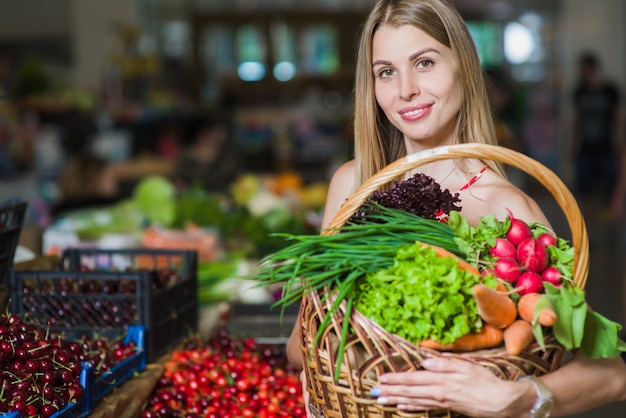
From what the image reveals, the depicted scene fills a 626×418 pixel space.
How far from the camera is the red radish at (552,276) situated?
1636mm

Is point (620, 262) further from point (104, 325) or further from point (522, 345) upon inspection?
point (522, 345)

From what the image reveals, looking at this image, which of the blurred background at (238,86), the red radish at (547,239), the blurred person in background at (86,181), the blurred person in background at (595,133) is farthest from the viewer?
the blurred person in background at (595,133)

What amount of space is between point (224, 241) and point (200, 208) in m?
0.49

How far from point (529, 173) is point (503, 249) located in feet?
0.49

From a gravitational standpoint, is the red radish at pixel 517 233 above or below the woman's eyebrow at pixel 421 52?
below

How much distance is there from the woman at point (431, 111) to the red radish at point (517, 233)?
251mm

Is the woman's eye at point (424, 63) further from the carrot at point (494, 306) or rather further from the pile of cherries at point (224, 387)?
the pile of cherries at point (224, 387)

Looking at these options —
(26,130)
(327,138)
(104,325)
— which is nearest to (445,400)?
(104,325)

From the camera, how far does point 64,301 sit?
8.61 ft

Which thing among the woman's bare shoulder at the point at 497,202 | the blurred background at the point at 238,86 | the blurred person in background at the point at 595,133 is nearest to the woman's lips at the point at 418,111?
the woman's bare shoulder at the point at 497,202

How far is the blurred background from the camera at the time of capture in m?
8.27

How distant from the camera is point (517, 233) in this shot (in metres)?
1.67

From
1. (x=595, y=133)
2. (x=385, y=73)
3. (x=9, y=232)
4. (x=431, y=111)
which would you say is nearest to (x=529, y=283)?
(x=431, y=111)

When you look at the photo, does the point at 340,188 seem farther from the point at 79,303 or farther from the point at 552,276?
the point at 79,303
